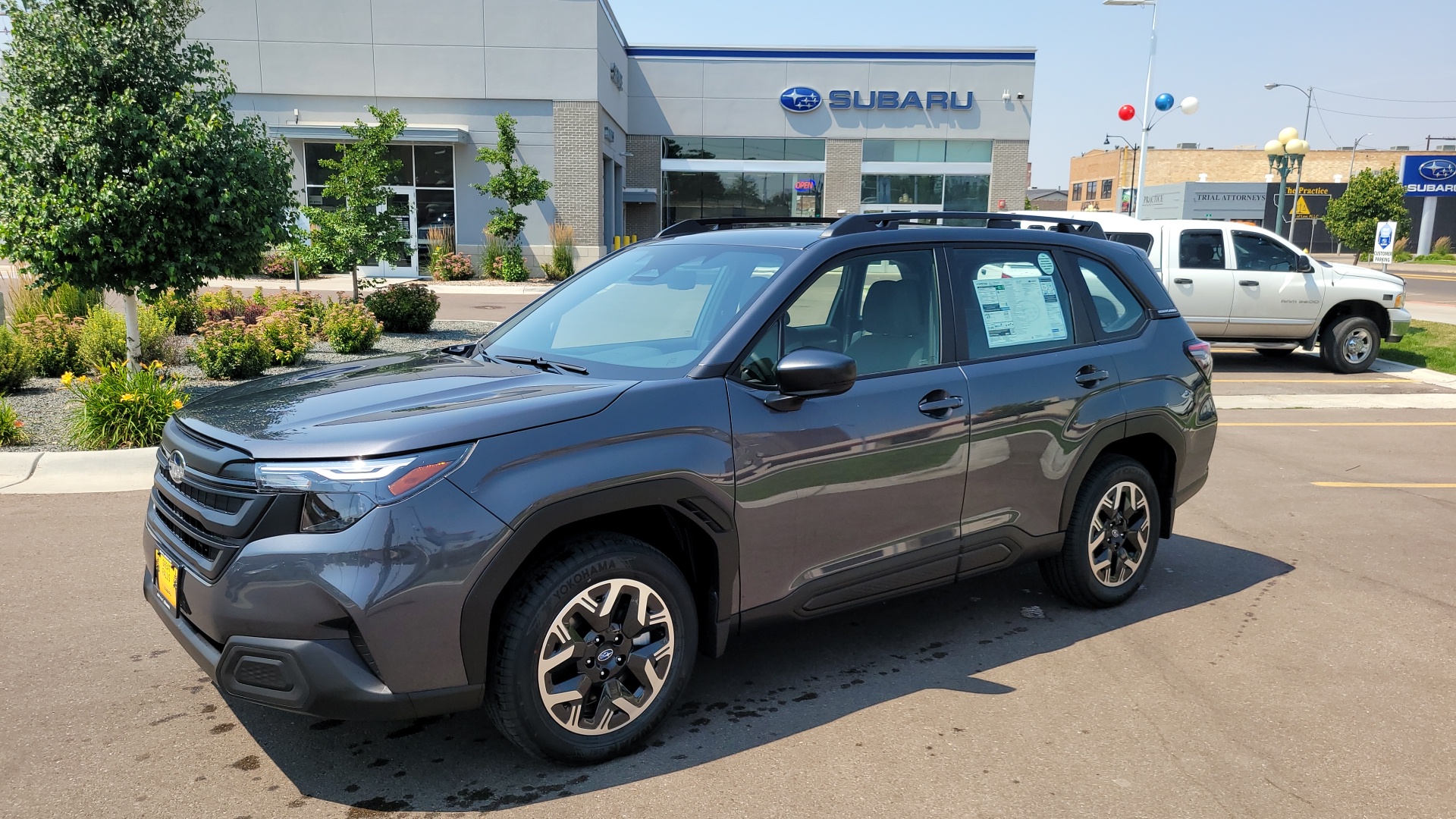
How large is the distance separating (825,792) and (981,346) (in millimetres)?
2028

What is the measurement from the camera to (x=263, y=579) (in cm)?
298

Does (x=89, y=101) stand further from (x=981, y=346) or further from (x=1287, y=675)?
(x=1287, y=675)

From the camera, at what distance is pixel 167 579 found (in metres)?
3.43

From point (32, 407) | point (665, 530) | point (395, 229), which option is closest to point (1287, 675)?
point (665, 530)

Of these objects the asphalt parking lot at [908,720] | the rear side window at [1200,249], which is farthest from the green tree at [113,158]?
the rear side window at [1200,249]

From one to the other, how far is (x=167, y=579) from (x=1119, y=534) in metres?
4.15

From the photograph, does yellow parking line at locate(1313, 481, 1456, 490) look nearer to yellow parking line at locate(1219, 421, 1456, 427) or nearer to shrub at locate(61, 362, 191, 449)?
yellow parking line at locate(1219, 421, 1456, 427)

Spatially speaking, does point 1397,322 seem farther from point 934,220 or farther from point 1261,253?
point 934,220

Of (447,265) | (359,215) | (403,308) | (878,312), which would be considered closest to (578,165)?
(447,265)

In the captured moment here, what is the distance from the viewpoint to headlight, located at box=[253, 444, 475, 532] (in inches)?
117

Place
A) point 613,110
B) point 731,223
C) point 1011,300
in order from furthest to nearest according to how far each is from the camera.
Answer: point 613,110 → point 731,223 → point 1011,300

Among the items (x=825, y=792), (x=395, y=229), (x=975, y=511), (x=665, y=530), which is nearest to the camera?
(x=825, y=792)

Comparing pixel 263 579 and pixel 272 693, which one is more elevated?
pixel 263 579

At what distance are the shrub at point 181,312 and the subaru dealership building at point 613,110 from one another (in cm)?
1580
